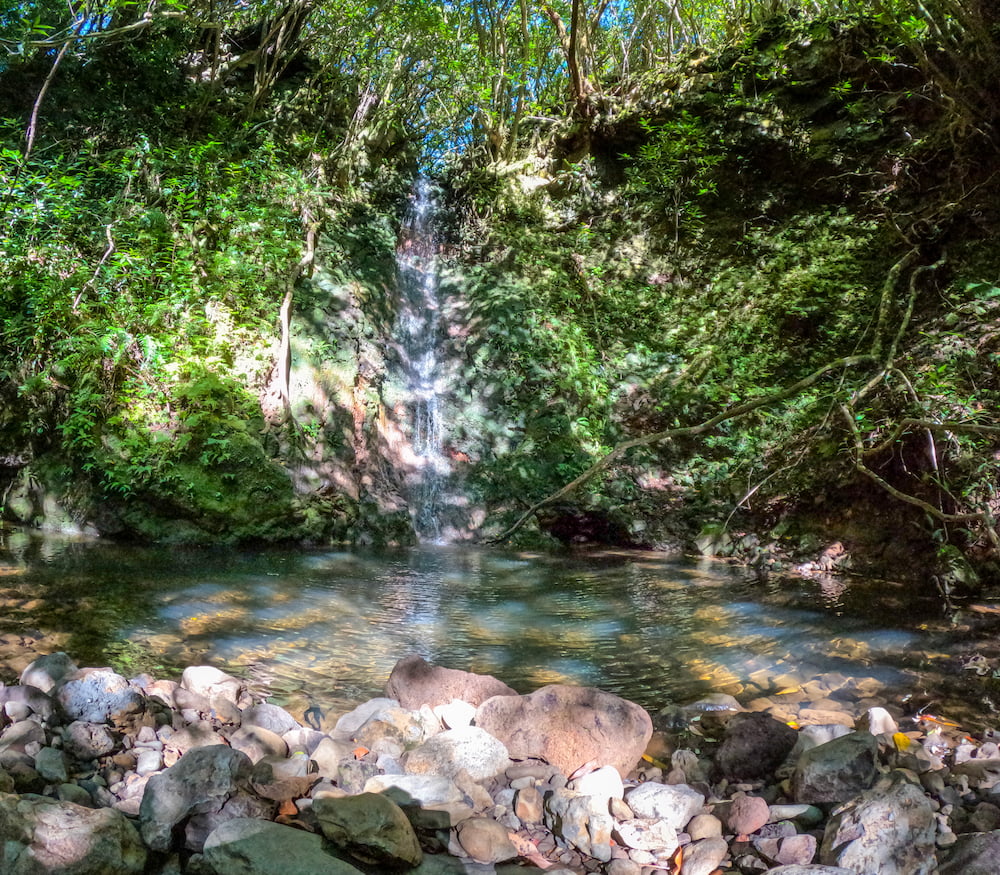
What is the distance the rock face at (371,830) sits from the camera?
196cm

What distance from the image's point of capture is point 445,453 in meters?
8.50

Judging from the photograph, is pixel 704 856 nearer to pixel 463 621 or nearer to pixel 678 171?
pixel 463 621

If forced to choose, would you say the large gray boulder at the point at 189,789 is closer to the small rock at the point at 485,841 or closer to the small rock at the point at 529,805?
the small rock at the point at 485,841

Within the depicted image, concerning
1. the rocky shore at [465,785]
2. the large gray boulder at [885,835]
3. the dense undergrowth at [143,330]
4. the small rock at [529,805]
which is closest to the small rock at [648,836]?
the rocky shore at [465,785]

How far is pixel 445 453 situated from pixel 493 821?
21.2 feet

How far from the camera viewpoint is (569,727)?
270cm

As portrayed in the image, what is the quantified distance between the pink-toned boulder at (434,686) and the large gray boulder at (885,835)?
4.91ft

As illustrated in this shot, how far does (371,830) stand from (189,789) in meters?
0.65

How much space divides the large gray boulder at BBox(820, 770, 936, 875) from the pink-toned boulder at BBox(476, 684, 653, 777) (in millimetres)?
806

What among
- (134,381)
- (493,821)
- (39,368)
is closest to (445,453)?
(134,381)

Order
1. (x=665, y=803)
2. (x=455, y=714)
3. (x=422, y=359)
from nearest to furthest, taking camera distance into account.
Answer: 1. (x=665, y=803)
2. (x=455, y=714)
3. (x=422, y=359)

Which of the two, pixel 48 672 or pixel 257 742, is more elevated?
pixel 48 672

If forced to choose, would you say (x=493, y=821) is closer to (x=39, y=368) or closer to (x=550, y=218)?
(x=39, y=368)

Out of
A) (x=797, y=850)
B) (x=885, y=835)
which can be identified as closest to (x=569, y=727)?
(x=797, y=850)
